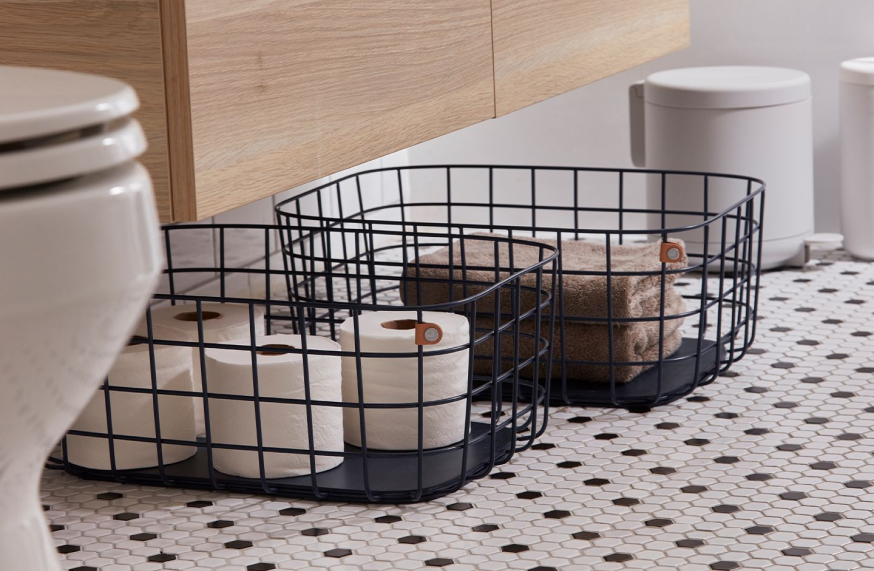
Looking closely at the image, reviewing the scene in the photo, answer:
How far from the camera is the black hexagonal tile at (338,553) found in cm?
91

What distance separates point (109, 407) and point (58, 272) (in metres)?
0.57

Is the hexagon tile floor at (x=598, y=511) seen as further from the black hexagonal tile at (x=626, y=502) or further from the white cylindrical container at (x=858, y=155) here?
the white cylindrical container at (x=858, y=155)

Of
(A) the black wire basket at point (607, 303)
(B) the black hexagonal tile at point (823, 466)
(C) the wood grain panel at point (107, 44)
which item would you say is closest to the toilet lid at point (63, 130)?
(C) the wood grain panel at point (107, 44)

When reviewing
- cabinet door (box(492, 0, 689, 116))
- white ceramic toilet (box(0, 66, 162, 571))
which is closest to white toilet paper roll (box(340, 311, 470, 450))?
cabinet door (box(492, 0, 689, 116))

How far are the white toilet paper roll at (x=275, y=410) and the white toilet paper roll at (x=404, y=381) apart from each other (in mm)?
30

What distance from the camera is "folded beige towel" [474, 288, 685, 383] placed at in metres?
1.22

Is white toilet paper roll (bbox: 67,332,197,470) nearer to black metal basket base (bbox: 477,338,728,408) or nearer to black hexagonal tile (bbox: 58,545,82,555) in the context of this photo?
black hexagonal tile (bbox: 58,545,82,555)

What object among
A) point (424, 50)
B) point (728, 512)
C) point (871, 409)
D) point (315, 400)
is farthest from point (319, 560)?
point (871, 409)

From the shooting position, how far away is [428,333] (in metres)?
0.96

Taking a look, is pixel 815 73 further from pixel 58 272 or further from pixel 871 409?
pixel 58 272

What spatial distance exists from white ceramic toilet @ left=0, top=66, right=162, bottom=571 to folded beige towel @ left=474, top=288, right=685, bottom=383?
2.35 feet

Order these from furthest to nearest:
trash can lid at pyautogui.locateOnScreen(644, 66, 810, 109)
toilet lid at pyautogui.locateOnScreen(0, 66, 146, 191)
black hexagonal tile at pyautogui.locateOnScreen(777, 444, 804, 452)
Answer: trash can lid at pyautogui.locateOnScreen(644, 66, 810, 109)
black hexagonal tile at pyautogui.locateOnScreen(777, 444, 804, 452)
toilet lid at pyautogui.locateOnScreen(0, 66, 146, 191)

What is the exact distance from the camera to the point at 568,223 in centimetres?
229

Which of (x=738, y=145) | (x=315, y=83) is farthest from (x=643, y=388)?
(x=738, y=145)
